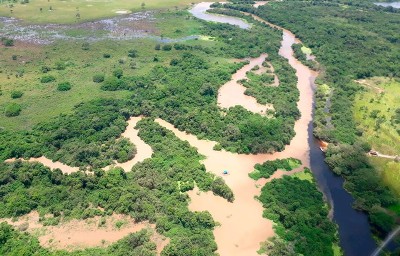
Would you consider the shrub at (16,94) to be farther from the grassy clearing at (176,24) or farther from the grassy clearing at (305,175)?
the grassy clearing at (305,175)

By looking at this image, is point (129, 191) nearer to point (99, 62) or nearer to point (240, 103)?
point (240, 103)

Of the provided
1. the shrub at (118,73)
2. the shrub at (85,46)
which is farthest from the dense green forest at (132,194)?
the shrub at (85,46)

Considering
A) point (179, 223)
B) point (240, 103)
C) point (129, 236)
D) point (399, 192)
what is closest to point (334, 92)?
point (240, 103)

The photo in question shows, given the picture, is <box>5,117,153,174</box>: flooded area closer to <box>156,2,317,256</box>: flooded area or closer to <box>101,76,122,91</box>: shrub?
<box>156,2,317,256</box>: flooded area

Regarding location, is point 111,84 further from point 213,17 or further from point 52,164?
point 213,17

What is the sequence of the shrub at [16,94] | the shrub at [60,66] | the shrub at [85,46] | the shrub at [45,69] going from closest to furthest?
the shrub at [16,94] < the shrub at [45,69] < the shrub at [60,66] < the shrub at [85,46]

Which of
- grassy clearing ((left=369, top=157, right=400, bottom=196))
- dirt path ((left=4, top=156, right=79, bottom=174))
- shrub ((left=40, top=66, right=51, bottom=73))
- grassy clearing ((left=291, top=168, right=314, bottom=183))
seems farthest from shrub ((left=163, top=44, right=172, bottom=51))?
grassy clearing ((left=369, top=157, right=400, bottom=196))

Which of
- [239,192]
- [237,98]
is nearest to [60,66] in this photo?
[237,98]

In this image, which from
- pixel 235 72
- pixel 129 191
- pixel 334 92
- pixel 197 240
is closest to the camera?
pixel 197 240
